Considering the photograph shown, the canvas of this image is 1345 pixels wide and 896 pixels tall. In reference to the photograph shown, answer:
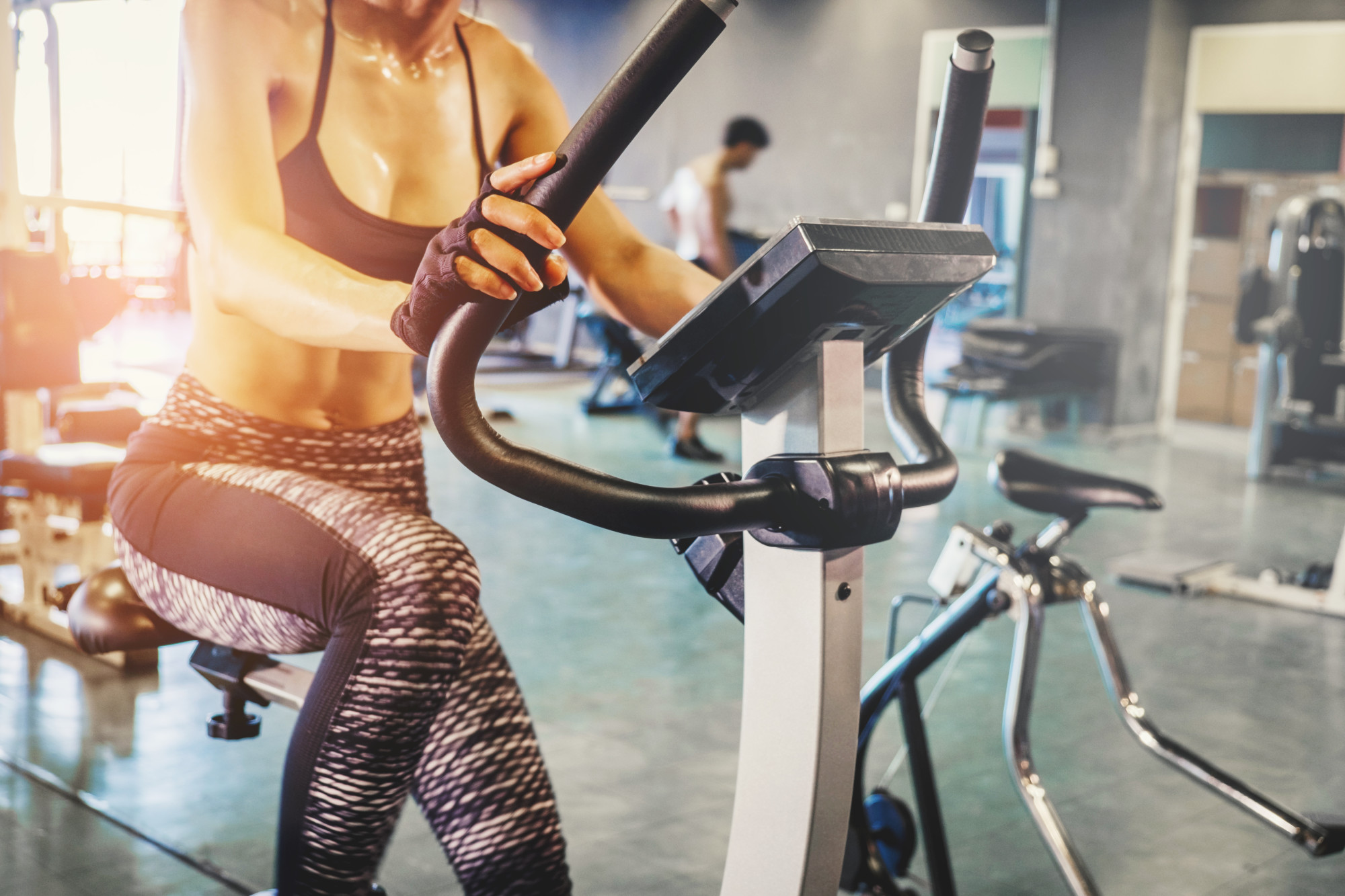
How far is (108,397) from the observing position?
4496 mm

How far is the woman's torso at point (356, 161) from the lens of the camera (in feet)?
4.16

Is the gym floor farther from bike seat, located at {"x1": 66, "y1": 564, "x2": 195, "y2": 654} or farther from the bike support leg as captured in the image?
bike seat, located at {"x1": 66, "y1": 564, "x2": 195, "y2": 654}

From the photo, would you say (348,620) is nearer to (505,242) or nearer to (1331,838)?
(505,242)

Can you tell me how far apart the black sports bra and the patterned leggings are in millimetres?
197

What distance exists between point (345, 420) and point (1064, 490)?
1.02 metres

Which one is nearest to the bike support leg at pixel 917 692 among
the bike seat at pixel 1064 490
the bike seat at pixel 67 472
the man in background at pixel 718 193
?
the bike seat at pixel 1064 490

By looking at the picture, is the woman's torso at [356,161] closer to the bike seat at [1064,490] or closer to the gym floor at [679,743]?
the bike seat at [1064,490]

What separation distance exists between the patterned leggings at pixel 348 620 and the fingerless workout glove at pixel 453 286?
35 centimetres

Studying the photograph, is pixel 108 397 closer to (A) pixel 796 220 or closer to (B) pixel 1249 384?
(A) pixel 796 220

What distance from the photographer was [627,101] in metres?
0.66

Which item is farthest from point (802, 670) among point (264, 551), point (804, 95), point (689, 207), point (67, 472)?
point (804, 95)

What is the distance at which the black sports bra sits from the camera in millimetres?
1256

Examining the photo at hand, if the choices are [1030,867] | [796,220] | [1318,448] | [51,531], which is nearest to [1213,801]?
[1030,867]

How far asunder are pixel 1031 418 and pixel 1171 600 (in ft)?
14.0
